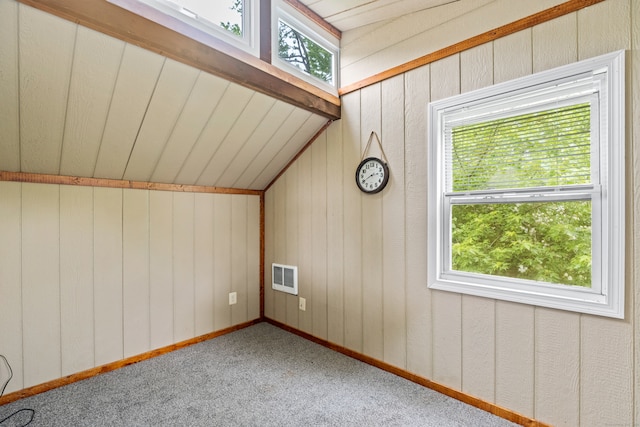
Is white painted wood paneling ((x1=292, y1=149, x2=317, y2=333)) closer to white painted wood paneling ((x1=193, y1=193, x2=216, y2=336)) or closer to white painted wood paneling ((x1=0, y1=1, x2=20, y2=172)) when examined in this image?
white painted wood paneling ((x1=193, y1=193, x2=216, y2=336))

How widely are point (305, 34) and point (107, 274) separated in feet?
7.79

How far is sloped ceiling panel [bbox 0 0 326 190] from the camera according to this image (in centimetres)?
143

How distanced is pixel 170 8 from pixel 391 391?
2.63 m

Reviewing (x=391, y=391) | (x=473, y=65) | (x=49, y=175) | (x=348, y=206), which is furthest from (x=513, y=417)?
(x=49, y=175)

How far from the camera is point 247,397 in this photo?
1.93 meters

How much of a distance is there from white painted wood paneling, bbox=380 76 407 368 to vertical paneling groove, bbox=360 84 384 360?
0.12 ft

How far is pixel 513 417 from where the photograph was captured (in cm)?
171

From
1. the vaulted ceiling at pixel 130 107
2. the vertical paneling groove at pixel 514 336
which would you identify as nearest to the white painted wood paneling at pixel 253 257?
the vaulted ceiling at pixel 130 107

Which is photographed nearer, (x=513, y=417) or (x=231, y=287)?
(x=513, y=417)

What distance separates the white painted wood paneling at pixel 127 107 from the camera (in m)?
1.63

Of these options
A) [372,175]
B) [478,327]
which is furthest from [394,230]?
[478,327]

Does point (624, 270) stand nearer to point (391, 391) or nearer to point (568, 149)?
point (568, 149)

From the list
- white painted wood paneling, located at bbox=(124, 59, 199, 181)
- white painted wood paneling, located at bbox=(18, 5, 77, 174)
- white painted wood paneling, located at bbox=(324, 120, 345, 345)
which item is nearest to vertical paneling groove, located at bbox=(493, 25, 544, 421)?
white painted wood paneling, located at bbox=(324, 120, 345, 345)

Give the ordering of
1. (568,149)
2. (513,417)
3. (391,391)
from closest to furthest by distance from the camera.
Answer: (568,149) → (513,417) → (391,391)
